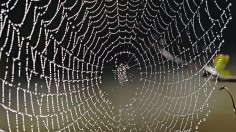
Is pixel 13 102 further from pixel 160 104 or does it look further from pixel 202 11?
pixel 202 11

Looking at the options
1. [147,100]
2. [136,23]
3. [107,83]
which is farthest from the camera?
[107,83]

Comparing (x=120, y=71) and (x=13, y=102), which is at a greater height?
(x=120, y=71)

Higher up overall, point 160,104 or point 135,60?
point 135,60

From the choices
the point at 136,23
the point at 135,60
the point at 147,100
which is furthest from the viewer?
the point at 147,100

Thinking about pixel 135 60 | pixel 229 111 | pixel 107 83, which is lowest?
pixel 229 111

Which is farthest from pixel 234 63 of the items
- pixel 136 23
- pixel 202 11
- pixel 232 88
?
pixel 136 23

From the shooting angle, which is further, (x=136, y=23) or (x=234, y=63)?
(x=234, y=63)

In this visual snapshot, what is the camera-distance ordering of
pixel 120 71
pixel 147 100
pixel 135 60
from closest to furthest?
pixel 120 71 → pixel 135 60 → pixel 147 100

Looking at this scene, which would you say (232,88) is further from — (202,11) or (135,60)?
(135,60)

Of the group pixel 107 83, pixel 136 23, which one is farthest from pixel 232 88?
pixel 136 23
